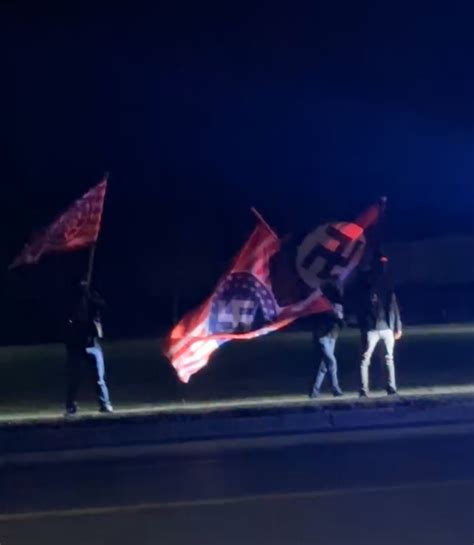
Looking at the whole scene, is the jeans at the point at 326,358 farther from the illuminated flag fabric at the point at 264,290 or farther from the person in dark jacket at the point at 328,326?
the illuminated flag fabric at the point at 264,290

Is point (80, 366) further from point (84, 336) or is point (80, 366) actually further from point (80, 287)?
point (80, 287)

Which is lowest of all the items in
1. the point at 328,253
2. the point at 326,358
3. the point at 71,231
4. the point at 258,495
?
the point at 258,495

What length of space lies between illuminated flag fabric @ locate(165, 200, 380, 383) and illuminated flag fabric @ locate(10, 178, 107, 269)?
1487 millimetres

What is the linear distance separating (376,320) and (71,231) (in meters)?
3.70

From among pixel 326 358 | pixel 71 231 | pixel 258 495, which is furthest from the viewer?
pixel 326 358

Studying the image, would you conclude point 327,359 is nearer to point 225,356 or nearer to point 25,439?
point 25,439

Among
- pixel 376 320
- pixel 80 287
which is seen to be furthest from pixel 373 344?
pixel 80 287

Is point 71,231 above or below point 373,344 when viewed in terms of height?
above

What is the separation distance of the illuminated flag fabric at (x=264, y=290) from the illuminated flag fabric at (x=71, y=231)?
149 centimetres

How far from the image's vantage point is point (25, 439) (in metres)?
12.4

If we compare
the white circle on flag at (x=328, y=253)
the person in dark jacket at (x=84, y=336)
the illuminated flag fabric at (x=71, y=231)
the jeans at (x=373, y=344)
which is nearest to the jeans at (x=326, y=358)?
the jeans at (x=373, y=344)

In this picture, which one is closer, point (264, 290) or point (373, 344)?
point (264, 290)

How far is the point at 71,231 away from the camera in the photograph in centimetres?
1438

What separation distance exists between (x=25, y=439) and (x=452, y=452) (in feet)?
13.6
